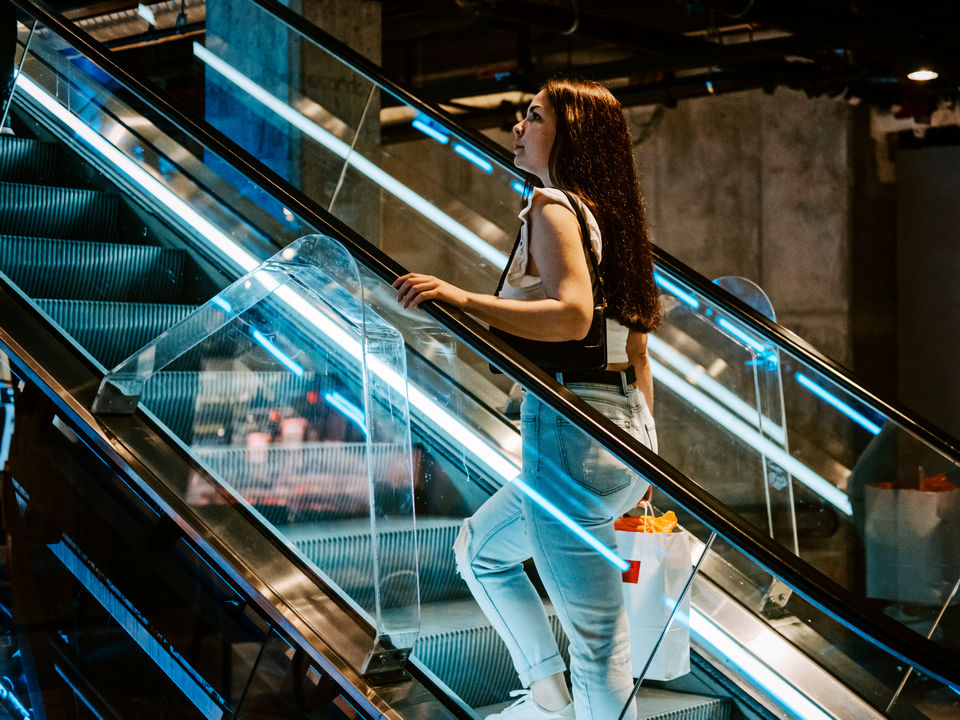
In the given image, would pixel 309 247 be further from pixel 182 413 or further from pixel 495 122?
pixel 495 122

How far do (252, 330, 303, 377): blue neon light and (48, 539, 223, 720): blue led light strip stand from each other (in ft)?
3.10

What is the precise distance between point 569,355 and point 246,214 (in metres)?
2.89

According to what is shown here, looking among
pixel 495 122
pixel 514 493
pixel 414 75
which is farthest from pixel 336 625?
pixel 414 75

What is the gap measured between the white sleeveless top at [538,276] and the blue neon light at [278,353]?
0.95 metres

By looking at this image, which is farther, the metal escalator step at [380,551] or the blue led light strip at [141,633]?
the blue led light strip at [141,633]

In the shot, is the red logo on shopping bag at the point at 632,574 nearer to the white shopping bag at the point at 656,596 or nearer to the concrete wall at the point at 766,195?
the white shopping bag at the point at 656,596

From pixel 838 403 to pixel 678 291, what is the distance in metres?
0.76

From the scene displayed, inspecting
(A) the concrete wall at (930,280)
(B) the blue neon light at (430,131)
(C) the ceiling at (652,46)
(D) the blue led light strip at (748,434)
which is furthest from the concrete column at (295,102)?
(A) the concrete wall at (930,280)

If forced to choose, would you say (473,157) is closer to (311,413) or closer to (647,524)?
(311,413)

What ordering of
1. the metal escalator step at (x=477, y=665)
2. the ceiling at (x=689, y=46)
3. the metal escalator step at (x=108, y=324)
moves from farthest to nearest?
the ceiling at (x=689, y=46) < the metal escalator step at (x=108, y=324) < the metal escalator step at (x=477, y=665)

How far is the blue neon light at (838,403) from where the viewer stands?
4062 mm

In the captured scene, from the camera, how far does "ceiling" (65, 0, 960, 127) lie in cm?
632

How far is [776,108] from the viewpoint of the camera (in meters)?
9.32

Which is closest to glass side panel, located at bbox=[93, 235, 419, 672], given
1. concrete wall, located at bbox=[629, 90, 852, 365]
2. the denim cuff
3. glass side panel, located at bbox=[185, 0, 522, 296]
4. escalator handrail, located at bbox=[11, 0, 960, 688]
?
escalator handrail, located at bbox=[11, 0, 960, 688]
